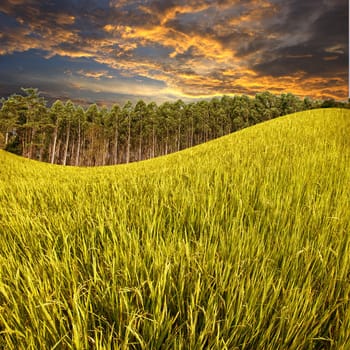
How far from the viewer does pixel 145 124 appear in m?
74.2

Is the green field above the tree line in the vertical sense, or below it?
below

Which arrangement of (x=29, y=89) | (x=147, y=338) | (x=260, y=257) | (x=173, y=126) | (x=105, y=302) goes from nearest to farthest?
(x=147, y=338)
(x=105, y=302)
(x=260, y=257)
(x=29, y=89)
(x=173, y=126)

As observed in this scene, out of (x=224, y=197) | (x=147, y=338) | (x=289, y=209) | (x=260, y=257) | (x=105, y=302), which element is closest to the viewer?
(x=147, y=338)

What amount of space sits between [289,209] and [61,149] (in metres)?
88.4

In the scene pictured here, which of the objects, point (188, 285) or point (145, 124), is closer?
point (188, 285)

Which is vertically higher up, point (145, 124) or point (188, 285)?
point (145, 124)

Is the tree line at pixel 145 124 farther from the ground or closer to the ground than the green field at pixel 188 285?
farther from the ground

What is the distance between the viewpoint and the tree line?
237 ft

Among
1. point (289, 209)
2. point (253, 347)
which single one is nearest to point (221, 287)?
point (253, 347)

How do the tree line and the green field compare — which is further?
the tree line

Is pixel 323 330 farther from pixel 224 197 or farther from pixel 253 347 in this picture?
pixel 224 197

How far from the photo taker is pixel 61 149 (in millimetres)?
82125

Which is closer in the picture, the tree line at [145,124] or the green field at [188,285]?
the green field at [188,285]

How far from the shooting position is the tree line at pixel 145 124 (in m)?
72.1
